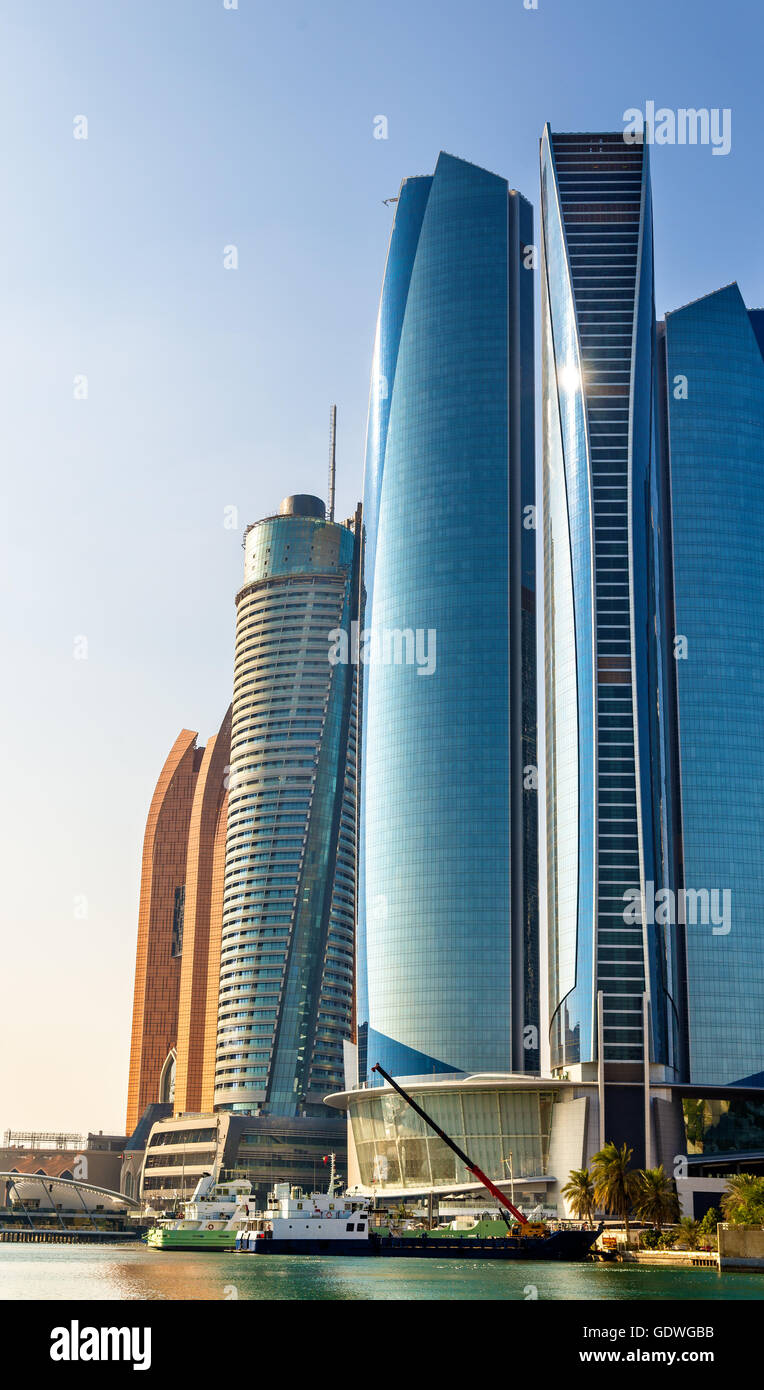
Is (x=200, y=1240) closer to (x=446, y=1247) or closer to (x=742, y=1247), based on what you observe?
(x=446, y=1247)

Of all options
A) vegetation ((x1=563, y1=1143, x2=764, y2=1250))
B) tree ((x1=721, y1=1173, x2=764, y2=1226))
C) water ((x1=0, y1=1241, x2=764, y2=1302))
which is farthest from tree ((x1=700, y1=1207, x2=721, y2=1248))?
water ((x1=0, y1=1241, x2=764, y2=1302))

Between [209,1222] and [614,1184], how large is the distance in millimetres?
48655

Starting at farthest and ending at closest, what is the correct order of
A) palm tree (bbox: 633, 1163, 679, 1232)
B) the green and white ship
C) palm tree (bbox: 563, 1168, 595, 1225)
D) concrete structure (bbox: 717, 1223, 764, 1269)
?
1. palm tree (bbox: 563, 1168, 595, 1225)
2. the green and white ship
3. palm tree (bbox: 633, 1163, 679, 1232)
4. concrete structure (bbox: 717, 1223, 764, 1269)

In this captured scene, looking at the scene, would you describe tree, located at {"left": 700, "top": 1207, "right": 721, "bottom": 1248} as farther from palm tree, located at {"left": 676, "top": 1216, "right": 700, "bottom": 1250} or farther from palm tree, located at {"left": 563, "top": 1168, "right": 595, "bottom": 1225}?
palm tree, located at {"left": 563, "top": 1168, "right": 595, "bottom": 1225}

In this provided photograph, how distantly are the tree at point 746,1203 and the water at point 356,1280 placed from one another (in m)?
6.83

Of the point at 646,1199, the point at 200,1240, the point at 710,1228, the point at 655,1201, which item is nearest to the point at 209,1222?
the point at 200,1240

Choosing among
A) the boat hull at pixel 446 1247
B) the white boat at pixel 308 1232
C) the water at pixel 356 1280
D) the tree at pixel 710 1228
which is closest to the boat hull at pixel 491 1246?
the boat hull at pixel 446 1247

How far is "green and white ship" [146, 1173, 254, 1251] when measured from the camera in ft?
545

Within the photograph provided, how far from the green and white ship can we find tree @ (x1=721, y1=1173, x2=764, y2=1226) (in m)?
55.8

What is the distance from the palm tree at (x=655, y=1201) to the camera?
160625 mm

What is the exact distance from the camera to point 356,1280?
109500 mm

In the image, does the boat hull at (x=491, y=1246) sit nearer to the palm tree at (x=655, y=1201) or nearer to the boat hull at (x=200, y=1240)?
the palm tree at (x=655, y=1201)
